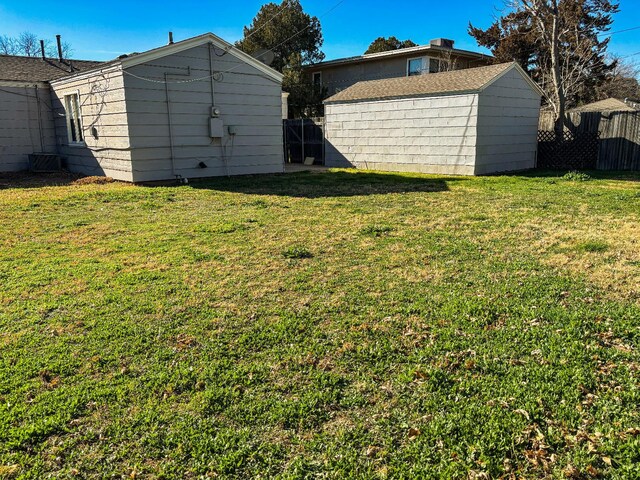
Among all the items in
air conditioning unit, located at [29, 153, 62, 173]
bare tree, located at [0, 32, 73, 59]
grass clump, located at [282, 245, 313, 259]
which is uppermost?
bare tree, located at [0, 32, 73, 59]

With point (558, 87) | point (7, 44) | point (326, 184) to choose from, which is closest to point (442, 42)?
point (558, 87)

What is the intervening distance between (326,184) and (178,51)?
474 centimetres

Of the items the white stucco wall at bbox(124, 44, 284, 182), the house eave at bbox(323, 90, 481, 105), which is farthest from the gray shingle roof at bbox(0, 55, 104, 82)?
the house eave at bbox(323, 90, 481, 105)

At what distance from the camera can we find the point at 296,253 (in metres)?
5.36

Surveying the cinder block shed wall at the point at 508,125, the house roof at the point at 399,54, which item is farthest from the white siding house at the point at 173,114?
the house roof at the point at 399,54

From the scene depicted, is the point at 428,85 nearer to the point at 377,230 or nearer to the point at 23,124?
the point at 377,230

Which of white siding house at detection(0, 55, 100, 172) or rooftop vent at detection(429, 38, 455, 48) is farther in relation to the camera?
rooftop vent at detection(429, 38, 455, 48)

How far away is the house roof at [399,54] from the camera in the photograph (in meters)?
23.5

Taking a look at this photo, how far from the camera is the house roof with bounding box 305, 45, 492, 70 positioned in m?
23.5

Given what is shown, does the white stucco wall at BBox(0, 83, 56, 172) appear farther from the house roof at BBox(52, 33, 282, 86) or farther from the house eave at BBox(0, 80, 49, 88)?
the house roof at BBox(52, 33, 282, 86)

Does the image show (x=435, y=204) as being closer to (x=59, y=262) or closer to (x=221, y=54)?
(x=59, y=262)

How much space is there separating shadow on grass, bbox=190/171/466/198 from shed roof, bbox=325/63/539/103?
2668mm

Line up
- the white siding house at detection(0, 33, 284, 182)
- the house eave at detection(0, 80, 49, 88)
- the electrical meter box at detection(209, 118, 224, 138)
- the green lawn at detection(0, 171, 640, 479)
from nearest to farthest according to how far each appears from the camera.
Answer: the green lawn at detection(0, 171, 640, 479) → the white siding house at detection(0, 33, 284, 182) → the electrical meter box at detection(209, 118, 224, 138) → the house eave at detection(0, 80, 49, 88)

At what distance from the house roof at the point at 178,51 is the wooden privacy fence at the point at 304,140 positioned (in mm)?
5431
